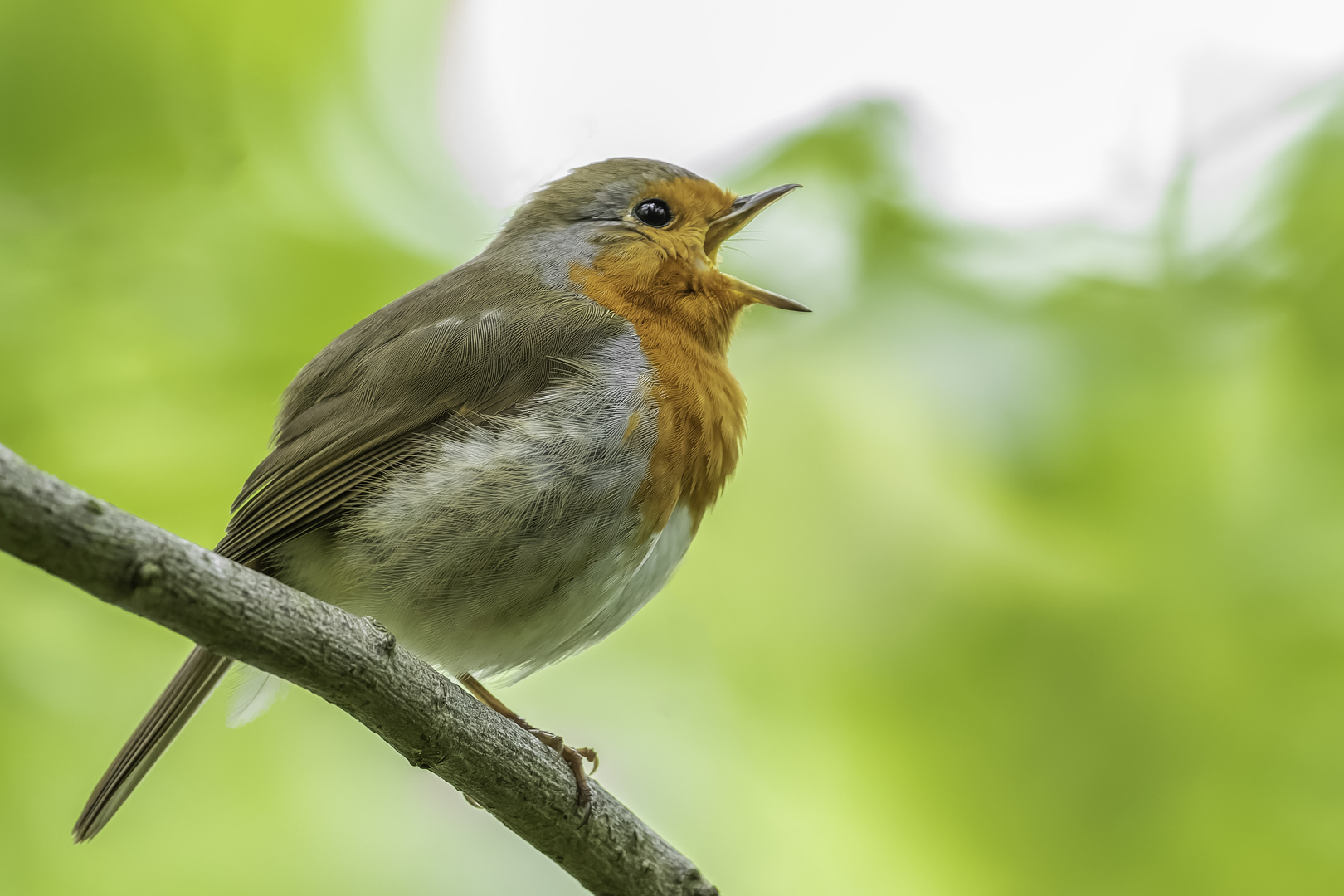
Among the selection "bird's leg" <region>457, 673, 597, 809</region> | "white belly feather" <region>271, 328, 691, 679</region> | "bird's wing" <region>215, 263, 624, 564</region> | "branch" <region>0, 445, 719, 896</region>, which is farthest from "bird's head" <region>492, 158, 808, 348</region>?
"branch" <region>0, 445, 719, 896</region>

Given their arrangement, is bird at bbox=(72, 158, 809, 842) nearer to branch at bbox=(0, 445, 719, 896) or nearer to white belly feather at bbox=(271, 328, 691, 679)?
white belly feather at bbox=(271, 328, 691, 679)

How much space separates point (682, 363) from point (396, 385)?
29.3 inches

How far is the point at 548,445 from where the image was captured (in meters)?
2.74

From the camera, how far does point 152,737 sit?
8.69ft

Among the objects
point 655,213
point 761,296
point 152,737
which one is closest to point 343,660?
point 152,737

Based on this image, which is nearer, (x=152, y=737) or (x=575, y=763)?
(x=575, y=763)

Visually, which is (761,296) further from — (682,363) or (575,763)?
(575,763)

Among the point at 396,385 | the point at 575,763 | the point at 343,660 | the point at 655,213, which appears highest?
the point at 655,213

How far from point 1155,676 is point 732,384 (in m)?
1.42

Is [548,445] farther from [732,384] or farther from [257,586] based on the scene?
[257,586]

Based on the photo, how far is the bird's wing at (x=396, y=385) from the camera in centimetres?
275

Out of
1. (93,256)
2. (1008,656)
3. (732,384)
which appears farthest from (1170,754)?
(93,256)

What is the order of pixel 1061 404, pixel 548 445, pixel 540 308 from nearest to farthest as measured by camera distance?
1. pixel 548 445
2. pixel 540 308
3. pixel 1061 404

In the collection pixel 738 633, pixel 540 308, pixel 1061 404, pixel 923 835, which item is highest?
pixel 1061 404
